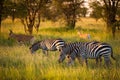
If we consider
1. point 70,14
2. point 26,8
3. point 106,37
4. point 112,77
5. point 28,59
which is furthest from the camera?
point 70,14

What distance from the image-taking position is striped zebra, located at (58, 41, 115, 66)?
399 inches

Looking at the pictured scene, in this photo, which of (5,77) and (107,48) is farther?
(107,48)

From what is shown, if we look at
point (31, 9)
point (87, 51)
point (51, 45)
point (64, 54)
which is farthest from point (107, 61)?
point (31, 9)

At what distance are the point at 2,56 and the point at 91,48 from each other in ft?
11.9

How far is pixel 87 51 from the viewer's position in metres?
10.4

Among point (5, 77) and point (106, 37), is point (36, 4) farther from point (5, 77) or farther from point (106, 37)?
point (5, 77)

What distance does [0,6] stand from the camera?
806 inches

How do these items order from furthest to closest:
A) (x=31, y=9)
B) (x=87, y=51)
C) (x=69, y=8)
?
(x=69, y=8) → (x=31, y=9) → (x=87, y=51)

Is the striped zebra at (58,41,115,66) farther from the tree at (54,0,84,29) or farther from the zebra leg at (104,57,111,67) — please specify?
the tree at (54,0,84,29)

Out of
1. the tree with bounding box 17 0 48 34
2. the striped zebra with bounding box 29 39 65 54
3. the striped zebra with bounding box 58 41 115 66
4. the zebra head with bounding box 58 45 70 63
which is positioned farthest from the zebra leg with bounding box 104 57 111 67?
the tree with bounding box 17 0 48 34

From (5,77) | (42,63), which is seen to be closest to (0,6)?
(42,63)

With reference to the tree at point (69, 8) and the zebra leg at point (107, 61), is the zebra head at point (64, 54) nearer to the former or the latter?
the zebra leg at point (107, 61)

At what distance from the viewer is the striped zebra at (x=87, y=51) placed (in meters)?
10.1

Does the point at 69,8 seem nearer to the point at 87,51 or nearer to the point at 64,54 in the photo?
the point at 64,54
